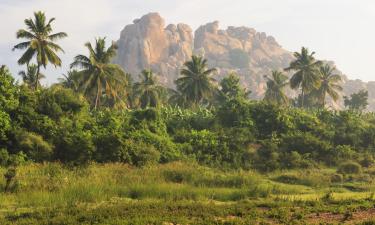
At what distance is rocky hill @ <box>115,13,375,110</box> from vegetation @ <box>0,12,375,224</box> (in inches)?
3953

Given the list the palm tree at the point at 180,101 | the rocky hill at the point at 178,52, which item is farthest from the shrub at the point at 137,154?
the rocky hill at the point at 178,52

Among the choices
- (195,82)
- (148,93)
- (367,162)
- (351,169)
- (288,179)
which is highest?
(195,82)

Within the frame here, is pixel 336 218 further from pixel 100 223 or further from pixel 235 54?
pixel 235 54

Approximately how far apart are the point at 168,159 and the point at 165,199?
500 inches

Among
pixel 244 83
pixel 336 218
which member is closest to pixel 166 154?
pixel 336 218

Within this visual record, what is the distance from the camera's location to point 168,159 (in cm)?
2889

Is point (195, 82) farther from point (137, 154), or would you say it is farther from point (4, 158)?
point (4, 158)

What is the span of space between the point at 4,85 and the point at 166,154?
11596 mm

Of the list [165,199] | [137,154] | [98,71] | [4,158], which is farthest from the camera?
[98,71]

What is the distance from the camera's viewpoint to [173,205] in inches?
565

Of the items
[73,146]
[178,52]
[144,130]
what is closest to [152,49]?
[178,52]

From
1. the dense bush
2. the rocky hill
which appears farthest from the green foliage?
the rocky hill

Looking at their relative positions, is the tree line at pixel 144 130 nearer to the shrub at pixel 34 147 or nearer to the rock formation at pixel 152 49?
the shrub at pixel 34 147

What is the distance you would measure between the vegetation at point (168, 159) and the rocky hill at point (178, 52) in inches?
3953
